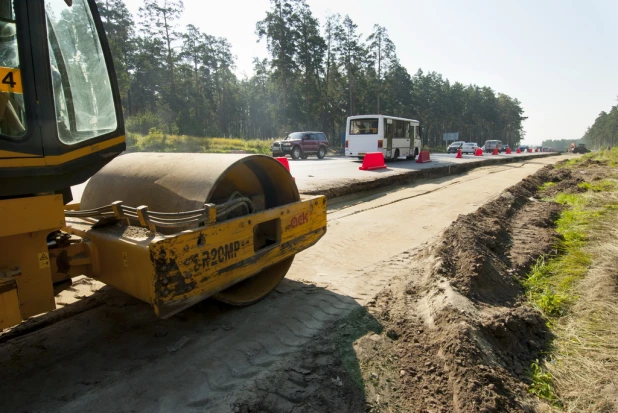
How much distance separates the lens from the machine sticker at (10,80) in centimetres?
216

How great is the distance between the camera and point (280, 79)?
4991 centimetres

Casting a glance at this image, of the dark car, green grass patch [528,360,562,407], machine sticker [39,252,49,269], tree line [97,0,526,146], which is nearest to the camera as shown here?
machine sticker [39,252,49,269]

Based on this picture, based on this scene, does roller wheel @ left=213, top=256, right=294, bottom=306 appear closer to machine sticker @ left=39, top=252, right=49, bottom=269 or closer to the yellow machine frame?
the yellow machine frame

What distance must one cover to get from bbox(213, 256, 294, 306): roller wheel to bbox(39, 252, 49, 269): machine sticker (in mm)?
1365

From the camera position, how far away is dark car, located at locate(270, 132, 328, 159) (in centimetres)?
2578

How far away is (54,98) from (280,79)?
50.0 meters

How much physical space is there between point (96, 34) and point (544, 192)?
40.2 ft

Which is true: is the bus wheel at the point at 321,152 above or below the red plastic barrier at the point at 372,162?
above

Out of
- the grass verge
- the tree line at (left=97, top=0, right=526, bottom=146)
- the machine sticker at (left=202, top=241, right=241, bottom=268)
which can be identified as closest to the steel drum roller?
the machine sticker at (left=202, top=241, right=241, bottom=268)

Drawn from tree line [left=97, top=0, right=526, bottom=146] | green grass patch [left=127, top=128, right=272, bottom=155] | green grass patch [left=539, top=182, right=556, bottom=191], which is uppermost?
tree line [left=97, top=0, right=526, bottom=146]

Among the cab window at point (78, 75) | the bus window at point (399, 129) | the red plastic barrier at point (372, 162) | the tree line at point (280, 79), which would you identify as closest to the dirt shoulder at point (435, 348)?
the cab window at point (78, 75)

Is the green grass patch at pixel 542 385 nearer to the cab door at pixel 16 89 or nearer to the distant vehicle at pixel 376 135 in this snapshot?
the cab door at pixel 16 89

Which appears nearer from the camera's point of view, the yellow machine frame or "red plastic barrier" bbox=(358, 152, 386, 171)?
the yellow machine frame

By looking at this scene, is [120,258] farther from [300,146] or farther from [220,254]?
[300,146]
